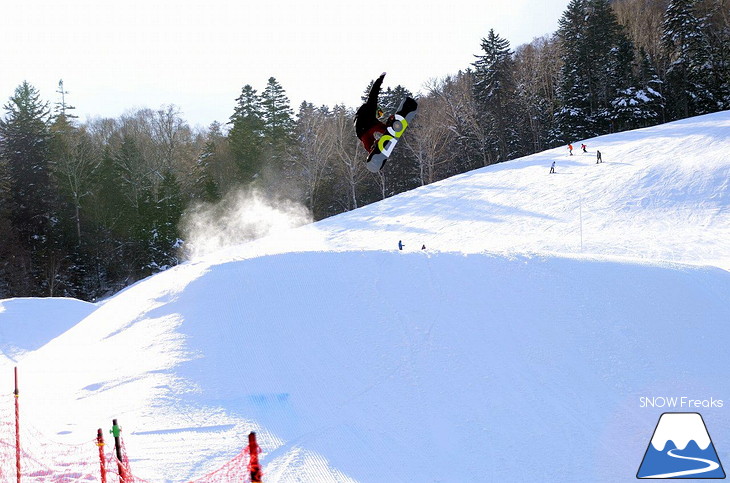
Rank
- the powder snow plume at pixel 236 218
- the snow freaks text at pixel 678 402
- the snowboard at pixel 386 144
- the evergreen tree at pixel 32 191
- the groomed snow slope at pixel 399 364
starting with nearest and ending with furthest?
the groomed snow slope at pixel 399 364, the snowboard at pixel 386 144, the snow freaks text at pixel 678 402, the evergreen tree at pixel 32 191, the powder snow plume at pixel 236 218

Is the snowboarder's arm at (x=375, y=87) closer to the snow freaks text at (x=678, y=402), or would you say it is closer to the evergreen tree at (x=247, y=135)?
the snow freaks text at (x=678, y=402)

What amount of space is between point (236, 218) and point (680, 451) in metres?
43.2

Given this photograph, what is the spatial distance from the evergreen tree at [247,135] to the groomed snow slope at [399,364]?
32.5 metres

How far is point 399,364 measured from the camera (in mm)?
13461

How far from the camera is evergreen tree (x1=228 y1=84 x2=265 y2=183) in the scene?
52.8m

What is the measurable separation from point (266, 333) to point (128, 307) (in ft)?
20.7

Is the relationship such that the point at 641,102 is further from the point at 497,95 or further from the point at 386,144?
the point at 386,144

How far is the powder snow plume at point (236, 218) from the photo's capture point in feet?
157

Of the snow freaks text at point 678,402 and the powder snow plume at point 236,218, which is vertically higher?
the powder snow plume at point 236,218

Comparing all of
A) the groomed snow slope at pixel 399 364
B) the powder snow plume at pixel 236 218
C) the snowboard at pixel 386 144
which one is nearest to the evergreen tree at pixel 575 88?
the powder snow plume at pixel 236 218

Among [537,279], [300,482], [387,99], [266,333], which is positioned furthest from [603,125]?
[300,482]

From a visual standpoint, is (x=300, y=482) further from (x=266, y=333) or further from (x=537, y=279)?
(x=537, y=279)

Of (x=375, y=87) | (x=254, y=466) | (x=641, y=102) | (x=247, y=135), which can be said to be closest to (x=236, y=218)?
(x=247, y=135)

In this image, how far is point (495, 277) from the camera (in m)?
17.3
